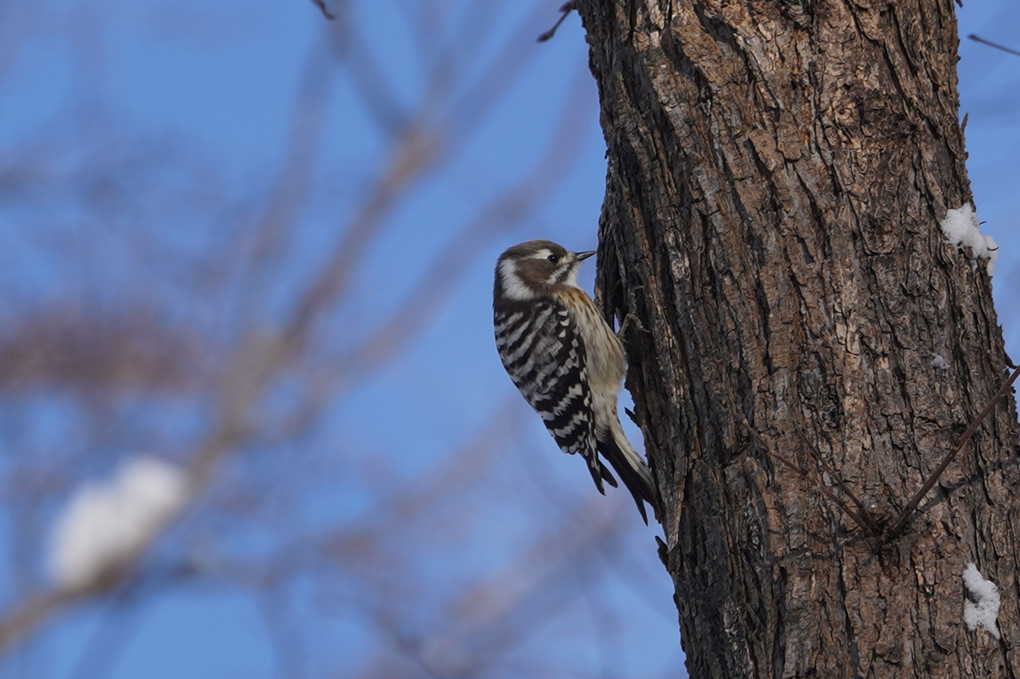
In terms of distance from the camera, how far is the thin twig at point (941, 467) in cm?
244

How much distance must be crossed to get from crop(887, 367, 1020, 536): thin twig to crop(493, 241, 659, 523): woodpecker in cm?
198

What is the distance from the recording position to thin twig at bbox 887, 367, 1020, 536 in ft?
8.00

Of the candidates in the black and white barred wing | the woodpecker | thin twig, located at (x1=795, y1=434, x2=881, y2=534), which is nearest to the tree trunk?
thin twig, located at (x1=795, y1=434, x2=881, y2=534)

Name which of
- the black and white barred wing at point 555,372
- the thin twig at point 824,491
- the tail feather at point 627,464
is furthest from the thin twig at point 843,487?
the black and white barred wing at point 555,372

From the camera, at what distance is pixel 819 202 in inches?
109

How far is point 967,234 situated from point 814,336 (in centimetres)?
52

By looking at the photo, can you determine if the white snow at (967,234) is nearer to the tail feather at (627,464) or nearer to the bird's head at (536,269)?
the tail feather at (627,464)

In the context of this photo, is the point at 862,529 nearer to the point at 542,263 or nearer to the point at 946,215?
the point at 946,215

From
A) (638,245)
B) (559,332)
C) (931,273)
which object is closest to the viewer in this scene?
(931,273)

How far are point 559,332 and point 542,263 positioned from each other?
554 millimetres

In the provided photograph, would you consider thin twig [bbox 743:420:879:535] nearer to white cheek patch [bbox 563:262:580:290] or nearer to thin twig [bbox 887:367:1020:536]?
thin twig [bbox 887:367:1020:536]

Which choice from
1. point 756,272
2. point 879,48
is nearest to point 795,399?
point 756,272

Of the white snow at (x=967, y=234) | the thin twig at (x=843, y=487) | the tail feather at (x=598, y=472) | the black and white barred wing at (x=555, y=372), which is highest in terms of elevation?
the black and white barred wing at (x=555, y=372)

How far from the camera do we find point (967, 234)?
2768 mm
